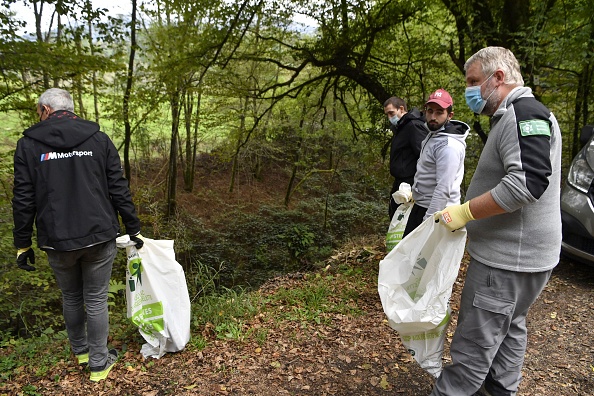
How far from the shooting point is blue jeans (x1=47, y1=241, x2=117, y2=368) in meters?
2.89

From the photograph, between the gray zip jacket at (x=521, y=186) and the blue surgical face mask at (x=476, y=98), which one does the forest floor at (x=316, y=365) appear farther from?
the blue surgical face mask at (x=476, y=98)

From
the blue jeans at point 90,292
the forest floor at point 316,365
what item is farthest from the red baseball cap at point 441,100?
the blue jeans at point 90,292

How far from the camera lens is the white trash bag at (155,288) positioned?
3.11 m

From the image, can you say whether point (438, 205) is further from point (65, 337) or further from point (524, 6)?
point (524, 6)

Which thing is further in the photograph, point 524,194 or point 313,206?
point 313,206

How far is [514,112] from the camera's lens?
6.21 ft

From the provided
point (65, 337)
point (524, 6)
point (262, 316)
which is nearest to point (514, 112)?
point (262, 316)

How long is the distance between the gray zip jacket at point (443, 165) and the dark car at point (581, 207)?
6.69 feet

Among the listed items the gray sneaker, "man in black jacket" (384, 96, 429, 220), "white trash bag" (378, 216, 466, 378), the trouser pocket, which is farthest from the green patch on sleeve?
the gray sneaker

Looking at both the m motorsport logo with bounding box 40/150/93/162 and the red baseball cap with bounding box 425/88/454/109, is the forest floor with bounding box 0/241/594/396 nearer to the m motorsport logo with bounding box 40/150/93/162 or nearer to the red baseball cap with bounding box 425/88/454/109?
the m motorsport logo with bounding box 40/150/93/162

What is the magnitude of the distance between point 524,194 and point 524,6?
5.53 metres

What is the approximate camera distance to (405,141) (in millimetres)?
3826

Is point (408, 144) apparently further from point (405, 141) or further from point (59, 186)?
point (59, 186)

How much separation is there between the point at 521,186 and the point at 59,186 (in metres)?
2.82
